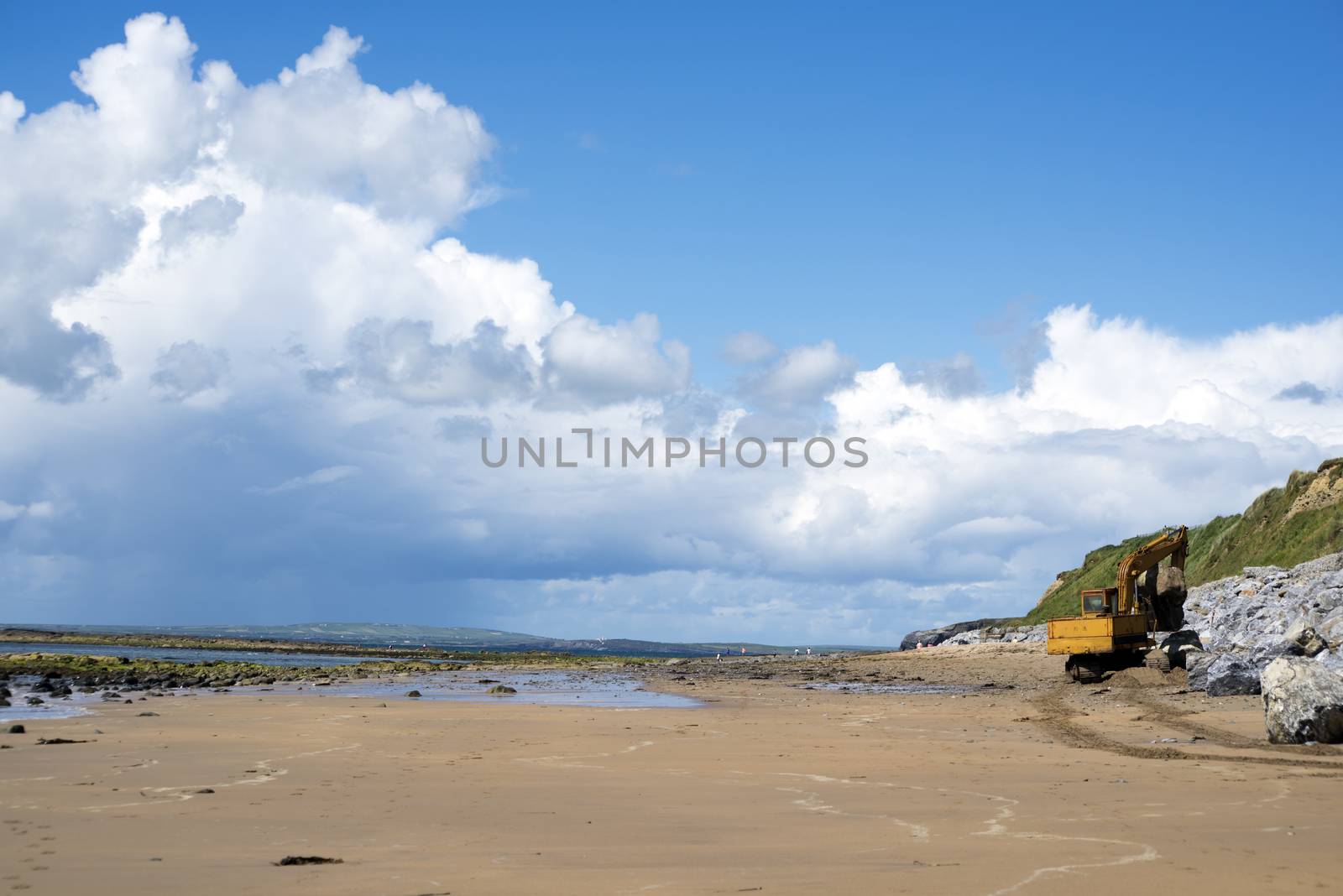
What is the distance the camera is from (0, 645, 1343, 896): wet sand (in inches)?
334

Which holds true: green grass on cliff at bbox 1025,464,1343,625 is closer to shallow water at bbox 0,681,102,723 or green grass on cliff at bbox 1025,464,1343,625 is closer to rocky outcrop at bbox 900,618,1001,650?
rocky outcrop at bbox 900,618,1001,650

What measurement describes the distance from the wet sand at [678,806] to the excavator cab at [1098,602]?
1155 centimetres

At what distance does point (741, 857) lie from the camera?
30.8 ft

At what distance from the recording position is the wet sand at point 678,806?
848 cm

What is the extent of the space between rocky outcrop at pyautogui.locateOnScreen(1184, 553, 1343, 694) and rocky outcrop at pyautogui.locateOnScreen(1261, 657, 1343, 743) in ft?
2.46

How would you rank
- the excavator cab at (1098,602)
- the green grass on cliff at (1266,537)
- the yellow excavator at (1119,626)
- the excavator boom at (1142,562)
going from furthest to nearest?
1. the green grass on cliff at (1266,537)
2. the excavator boom at (1142,562)
3. the excavator cab at (1098,602)
4. the yellow excavator at (1119,626)

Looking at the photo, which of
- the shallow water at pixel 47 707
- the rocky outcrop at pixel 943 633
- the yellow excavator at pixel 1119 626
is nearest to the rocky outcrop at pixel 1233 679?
the yellow excavator at pixel 1119 626

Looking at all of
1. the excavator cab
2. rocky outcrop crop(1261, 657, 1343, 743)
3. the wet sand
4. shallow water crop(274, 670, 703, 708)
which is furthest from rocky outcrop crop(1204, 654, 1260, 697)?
shallow water crop(274, 670, 703, 708)

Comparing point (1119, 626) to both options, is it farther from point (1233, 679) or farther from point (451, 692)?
point (451, 692)

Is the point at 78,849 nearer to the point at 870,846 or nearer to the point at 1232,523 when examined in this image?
the point at 870,846

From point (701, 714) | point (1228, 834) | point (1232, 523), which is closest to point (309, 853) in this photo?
point (1228, 834)

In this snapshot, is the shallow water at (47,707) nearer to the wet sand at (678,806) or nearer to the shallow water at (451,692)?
the shallow water at (451,692)

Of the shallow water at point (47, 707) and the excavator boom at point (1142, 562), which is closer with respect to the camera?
the shallow water at point (47, 707)

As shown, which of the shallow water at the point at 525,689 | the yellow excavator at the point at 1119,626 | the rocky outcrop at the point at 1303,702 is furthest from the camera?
the shallow water at the point at 525,689
